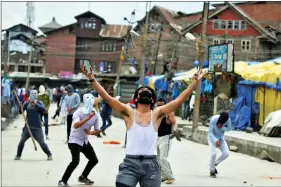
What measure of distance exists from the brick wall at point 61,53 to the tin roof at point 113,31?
4111 millimetres

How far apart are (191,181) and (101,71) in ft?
175

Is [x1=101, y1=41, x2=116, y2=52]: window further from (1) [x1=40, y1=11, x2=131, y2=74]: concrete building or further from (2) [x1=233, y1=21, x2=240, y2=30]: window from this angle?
(2) [x1=233, y1=21, x2=240, y2=30]: window

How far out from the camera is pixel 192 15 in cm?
5316

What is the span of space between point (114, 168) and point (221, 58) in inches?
390

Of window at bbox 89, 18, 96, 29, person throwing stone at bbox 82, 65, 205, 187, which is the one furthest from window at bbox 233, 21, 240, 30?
person throwing stone at bbox 82, 65, 205, 187

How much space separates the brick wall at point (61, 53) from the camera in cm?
6862

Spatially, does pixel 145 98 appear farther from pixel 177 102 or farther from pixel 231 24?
pixel 231 24

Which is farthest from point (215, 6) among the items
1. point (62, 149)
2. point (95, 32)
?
point (62, 149)

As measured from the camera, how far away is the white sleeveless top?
17.2 feet

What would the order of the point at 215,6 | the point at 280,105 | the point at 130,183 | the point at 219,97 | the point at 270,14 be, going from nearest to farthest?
the point at 130,183 < the point at 280,105 < the point at 219,97 < the point at 270,14 < the point at 215,6

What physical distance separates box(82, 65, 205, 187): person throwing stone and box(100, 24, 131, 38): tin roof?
63036 millimetres

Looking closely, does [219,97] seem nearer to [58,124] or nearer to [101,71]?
[58,124]

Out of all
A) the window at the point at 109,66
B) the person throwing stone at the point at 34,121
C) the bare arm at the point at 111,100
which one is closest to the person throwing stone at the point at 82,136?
the person throwing stone at the point at 34,121

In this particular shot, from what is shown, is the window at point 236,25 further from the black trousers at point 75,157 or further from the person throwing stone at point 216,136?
the black trousers at point 75,157
